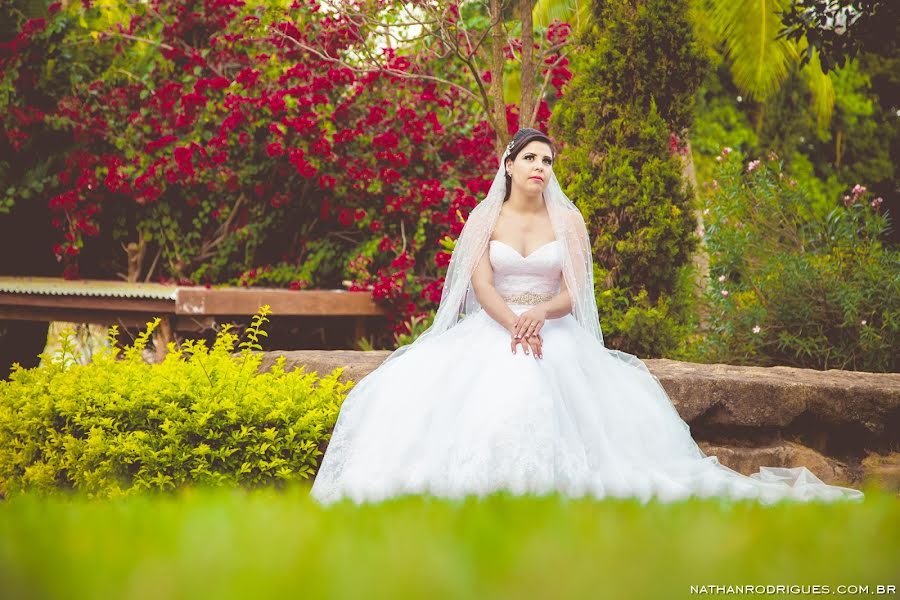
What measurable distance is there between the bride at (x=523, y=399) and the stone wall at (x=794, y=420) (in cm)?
36

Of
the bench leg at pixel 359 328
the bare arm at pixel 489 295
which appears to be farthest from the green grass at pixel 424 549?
the bench leg at pixel 359 328

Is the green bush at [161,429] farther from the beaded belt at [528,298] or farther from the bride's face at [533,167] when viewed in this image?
the bride's face at [533,167]

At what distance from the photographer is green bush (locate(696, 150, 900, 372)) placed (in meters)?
7.46

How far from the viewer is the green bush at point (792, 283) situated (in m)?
7.46

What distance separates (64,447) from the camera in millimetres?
4566

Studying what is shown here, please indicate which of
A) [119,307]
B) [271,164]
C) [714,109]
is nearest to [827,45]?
[271,164]

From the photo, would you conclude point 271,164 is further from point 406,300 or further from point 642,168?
point 642,168

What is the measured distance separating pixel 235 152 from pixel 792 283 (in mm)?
5857

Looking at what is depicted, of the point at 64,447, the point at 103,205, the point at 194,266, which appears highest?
the point at 103,205

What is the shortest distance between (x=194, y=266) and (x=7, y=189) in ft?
6.77

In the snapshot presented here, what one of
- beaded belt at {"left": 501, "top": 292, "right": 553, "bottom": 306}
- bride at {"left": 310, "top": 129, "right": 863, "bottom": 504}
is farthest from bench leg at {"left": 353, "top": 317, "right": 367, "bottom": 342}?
beaded belt at {"left": 501, "top": 292, "right": 553, "bottom": 306}

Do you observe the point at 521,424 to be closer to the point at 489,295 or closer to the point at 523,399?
the point at 523,399

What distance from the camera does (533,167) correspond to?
508 centimetres

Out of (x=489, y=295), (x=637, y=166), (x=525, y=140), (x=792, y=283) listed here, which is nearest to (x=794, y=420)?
(x=489, y=295)
